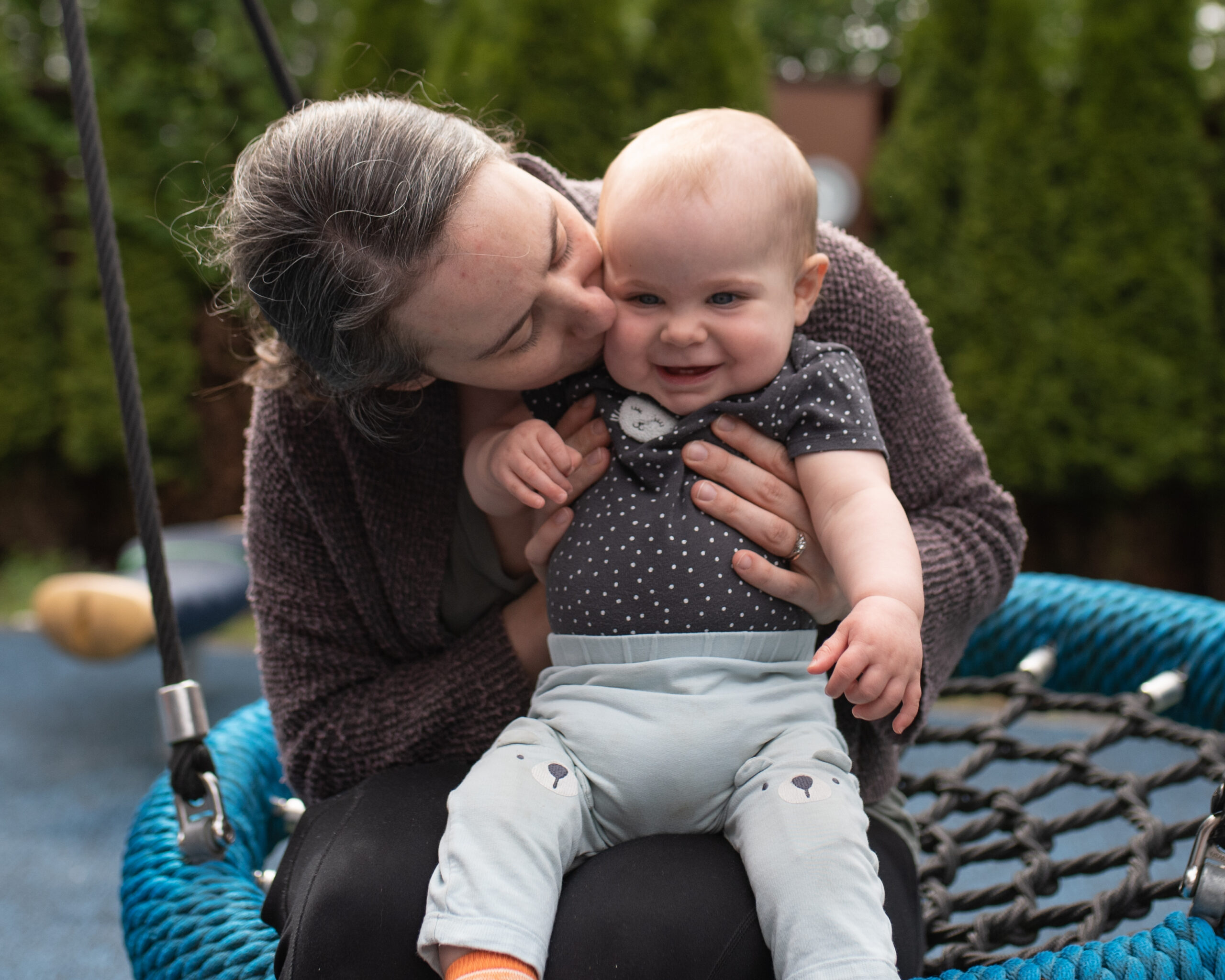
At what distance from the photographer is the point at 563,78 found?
3955mm

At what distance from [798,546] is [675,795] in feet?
0.82

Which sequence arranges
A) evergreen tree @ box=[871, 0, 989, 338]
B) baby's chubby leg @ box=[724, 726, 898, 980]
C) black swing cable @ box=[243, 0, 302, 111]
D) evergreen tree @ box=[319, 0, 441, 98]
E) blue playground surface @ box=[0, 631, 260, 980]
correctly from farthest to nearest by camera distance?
evergreen tree @ box=[319, 0, 441, 98], evergreen tree @ box=[871, 0, 989, 338], blue playground surface @ box=[0, 631, 260, 980], black swing cable @ box=[243, 0, 302, 111], baby's chubby leg @ box=[724, 726, 898, 980]

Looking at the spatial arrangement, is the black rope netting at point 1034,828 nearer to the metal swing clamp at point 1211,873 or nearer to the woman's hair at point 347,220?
the metal swing clamp at point 1211,873

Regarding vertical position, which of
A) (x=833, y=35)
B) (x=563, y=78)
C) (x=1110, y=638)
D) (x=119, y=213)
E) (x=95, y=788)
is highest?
(x=833, y=35)

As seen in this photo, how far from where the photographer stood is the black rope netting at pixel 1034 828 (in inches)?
47.6

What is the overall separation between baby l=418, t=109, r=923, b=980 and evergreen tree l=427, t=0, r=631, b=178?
299cm

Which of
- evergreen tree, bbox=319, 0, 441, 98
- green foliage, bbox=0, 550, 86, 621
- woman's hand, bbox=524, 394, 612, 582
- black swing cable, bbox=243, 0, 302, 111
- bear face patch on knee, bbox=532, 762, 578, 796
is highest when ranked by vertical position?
evergreen tree, bbox=319, 0, 441, 98

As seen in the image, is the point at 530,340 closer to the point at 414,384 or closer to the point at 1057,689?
the point at 414,384

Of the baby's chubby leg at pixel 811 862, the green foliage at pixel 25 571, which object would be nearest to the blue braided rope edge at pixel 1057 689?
the baby's chubby leg at pixel 811 862

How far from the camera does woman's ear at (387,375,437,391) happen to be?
3.42ft

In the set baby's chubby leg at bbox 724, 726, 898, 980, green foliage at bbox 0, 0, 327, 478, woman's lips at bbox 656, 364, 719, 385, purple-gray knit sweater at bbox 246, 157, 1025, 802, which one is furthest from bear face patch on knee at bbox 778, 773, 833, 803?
green foliage at bbox 0, 0, 327, 478

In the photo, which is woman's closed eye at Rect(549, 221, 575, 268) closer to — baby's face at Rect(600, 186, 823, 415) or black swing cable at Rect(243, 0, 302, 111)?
baby's face at Rect(600, 186, 823, 415)

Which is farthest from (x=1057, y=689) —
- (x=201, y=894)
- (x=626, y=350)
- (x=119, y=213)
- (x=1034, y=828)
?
(x=119, y=213)

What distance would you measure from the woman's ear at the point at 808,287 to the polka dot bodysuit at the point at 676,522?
0.11 feet
